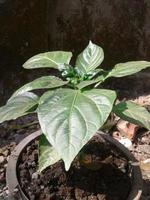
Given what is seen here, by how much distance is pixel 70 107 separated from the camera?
3.15ft

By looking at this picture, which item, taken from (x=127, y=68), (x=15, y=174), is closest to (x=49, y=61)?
(x=127, y=68)

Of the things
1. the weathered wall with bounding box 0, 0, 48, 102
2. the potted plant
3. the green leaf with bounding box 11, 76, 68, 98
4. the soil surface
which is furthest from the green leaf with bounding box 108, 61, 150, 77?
the weathered wall with bounding box 0, 0, 48, 102

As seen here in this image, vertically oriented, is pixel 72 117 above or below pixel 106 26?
above

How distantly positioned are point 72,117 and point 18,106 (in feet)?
0.64

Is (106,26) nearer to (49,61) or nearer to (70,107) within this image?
(49,61)

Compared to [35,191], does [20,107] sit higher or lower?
higher

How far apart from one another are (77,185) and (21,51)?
82cm

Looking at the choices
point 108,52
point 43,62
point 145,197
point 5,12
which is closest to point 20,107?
point 43,62

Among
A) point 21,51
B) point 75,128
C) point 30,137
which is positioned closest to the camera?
point 75,128

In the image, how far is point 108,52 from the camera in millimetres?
2068

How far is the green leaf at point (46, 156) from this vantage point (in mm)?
1103

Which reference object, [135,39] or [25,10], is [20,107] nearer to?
[25,10]

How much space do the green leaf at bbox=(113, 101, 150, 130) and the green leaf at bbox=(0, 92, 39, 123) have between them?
8.2 inches

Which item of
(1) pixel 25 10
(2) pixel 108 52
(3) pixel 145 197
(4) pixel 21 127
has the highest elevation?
(1) pixel 25 10
